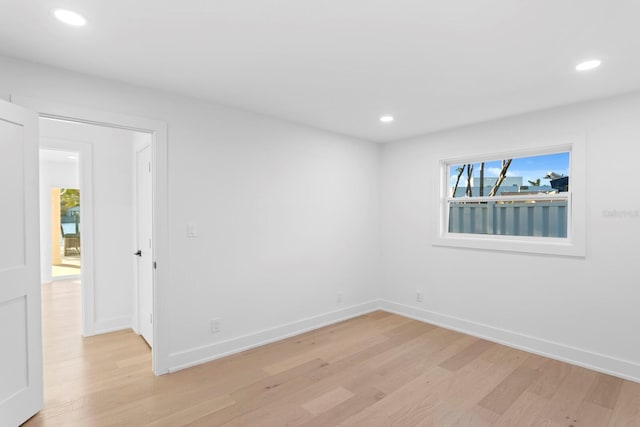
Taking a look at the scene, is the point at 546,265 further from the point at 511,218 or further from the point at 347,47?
the point at 347,47

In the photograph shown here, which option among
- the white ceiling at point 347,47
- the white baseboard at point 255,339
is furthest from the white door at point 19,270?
the white baseboard at point 255,339

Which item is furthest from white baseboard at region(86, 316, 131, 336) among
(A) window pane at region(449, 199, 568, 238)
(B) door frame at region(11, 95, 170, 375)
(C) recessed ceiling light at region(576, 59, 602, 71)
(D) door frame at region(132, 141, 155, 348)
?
(C) recessed ceiling light at region(576, 59, 602, 71)

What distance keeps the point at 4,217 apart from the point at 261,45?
1904 millimetres

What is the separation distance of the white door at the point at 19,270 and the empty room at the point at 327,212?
0.05 feet

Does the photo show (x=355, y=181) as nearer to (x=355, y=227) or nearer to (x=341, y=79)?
(x=355, y=227)

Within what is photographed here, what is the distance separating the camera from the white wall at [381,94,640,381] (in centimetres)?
286

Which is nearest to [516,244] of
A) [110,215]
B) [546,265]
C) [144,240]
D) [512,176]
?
[546,265]

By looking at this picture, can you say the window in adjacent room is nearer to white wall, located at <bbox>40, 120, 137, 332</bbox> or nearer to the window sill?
the window sill

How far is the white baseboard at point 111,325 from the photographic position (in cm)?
380

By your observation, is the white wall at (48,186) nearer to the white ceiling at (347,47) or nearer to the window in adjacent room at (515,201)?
the white ceiling at (347,47)

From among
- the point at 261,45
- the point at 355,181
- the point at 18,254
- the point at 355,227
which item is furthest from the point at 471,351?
the point at 18,254

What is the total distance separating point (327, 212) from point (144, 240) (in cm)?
212

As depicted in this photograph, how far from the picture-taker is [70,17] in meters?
1.77

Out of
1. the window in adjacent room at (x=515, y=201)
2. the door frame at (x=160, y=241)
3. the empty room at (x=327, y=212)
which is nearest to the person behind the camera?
the empty room at (x=327, y=212)
